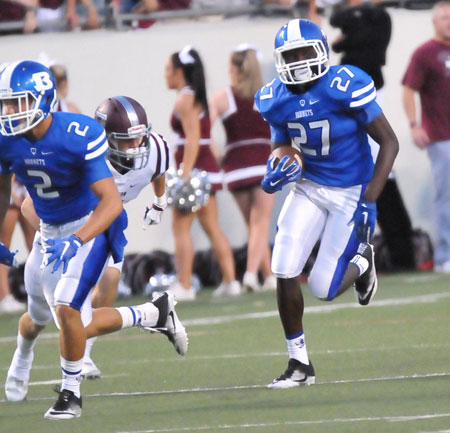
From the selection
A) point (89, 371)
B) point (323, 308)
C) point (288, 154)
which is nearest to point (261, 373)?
point (89, 371)

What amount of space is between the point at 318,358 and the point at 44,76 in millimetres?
2563

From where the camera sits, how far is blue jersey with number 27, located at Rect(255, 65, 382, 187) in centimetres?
720

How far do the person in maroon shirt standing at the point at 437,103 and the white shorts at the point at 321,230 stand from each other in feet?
16.2

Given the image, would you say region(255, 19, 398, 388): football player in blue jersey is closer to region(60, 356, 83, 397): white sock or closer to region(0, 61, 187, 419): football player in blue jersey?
region(0, 61, 187, 419): football player in blue jersey

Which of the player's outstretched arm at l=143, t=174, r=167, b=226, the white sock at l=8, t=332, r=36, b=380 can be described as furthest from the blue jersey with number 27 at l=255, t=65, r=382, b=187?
the white sock at l=8, t=332, r=36, b=380

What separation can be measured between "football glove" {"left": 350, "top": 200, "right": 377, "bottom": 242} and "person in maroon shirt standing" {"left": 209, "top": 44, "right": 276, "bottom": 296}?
14.1 ft

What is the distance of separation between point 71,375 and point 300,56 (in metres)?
1.99

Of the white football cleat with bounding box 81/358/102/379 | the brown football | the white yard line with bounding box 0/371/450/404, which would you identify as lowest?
the white football cleat with bounding box 81/358/102/379

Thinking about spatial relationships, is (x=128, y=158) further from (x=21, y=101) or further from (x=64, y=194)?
(x=21, y=101)

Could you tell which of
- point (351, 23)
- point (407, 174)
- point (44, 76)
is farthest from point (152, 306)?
point (407, 174)

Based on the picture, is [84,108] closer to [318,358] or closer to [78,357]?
[318,358]

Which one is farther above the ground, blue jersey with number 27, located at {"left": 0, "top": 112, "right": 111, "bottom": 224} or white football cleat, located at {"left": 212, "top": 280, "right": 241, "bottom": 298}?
blue jersey with number 27, located at {"left": 0, "top": 112, "right": 111, "bottom": 224}

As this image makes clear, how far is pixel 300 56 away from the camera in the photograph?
7.16 metres

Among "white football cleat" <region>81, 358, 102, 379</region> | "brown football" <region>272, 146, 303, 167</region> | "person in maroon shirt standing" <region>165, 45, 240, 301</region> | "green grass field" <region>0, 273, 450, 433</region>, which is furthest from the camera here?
"person in maroon shirt standing" <region>165, 45, 240, 301</region>
